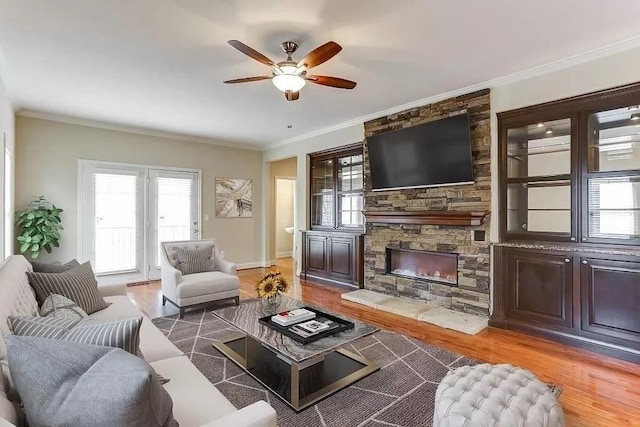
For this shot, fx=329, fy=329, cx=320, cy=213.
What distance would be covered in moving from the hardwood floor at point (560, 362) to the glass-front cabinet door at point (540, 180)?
3.63 ft

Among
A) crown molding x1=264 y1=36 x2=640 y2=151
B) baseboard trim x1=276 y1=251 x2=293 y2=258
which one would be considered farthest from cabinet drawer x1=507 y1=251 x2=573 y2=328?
baseboard trim x1=276 y1=251 x2=293 y2=258

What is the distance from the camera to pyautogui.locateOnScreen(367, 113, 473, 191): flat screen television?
3.91m

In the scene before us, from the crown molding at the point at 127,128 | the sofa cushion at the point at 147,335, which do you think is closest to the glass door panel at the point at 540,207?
the sofa cushion at the point at 147,335

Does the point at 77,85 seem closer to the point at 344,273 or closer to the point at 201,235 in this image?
the point at 201,235

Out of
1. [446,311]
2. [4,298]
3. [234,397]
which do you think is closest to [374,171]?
[446,311]

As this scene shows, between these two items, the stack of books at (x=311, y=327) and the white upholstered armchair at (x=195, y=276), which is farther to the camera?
the white upholstered armchair at (x=195, y=276)

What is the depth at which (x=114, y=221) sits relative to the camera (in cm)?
568

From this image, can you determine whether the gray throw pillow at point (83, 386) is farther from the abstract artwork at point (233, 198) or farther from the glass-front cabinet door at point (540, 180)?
the abstract artwork at point (233, 198)

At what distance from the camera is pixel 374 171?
4.93 m

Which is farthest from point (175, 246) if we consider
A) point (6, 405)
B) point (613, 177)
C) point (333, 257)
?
point (613, 177)

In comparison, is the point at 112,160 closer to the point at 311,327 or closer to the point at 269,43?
the point at 269,43

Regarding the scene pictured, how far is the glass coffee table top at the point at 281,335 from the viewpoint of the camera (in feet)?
6.90

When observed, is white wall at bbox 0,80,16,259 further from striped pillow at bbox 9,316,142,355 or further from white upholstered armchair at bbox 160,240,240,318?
striped pillow at bbox 9,316,142,355

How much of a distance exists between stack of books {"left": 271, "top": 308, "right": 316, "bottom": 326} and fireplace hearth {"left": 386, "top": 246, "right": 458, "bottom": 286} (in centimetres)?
229
